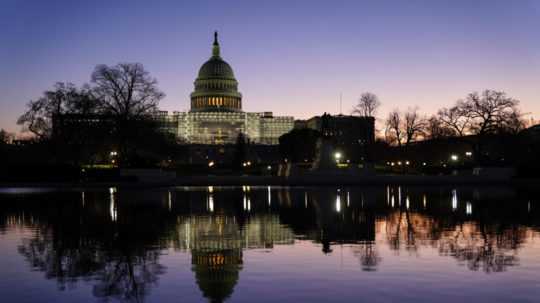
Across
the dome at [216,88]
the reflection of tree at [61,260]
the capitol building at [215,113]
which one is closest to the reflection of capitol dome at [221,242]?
the reflection of tree at [61,260]

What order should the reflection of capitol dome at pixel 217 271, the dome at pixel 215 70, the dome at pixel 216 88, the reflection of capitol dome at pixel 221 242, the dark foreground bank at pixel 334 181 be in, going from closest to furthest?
the reflection of capitol dome at pixel 217 271 < the reflection of capitol dome at pixel 221 242 < the dark foreground bank at pixel 334 181 < the dome at pixel 215 70 < the dome at pixel 216 88

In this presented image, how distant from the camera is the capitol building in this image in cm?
16762

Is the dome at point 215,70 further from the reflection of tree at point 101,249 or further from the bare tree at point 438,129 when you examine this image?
the reflection of tree at point 101,249

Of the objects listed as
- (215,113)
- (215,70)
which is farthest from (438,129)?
(215,70)

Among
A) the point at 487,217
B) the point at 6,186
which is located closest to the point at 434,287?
the point at 487,217

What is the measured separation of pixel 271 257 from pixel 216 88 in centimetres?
15798

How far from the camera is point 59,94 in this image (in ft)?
188

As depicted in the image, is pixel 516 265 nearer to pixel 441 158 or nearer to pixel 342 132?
pixel 441 158

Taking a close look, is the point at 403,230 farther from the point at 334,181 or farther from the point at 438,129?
the point at 438,129

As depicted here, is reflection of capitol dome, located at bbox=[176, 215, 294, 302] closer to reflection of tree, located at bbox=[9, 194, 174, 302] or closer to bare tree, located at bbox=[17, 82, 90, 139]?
reflection of tree, located at bbox=[9, 194, 174, 302]

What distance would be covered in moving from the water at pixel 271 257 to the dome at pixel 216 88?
5826 inches

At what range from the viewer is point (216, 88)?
16788 cm

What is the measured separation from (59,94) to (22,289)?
5163 cm

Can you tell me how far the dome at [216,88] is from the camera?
6590 inches
